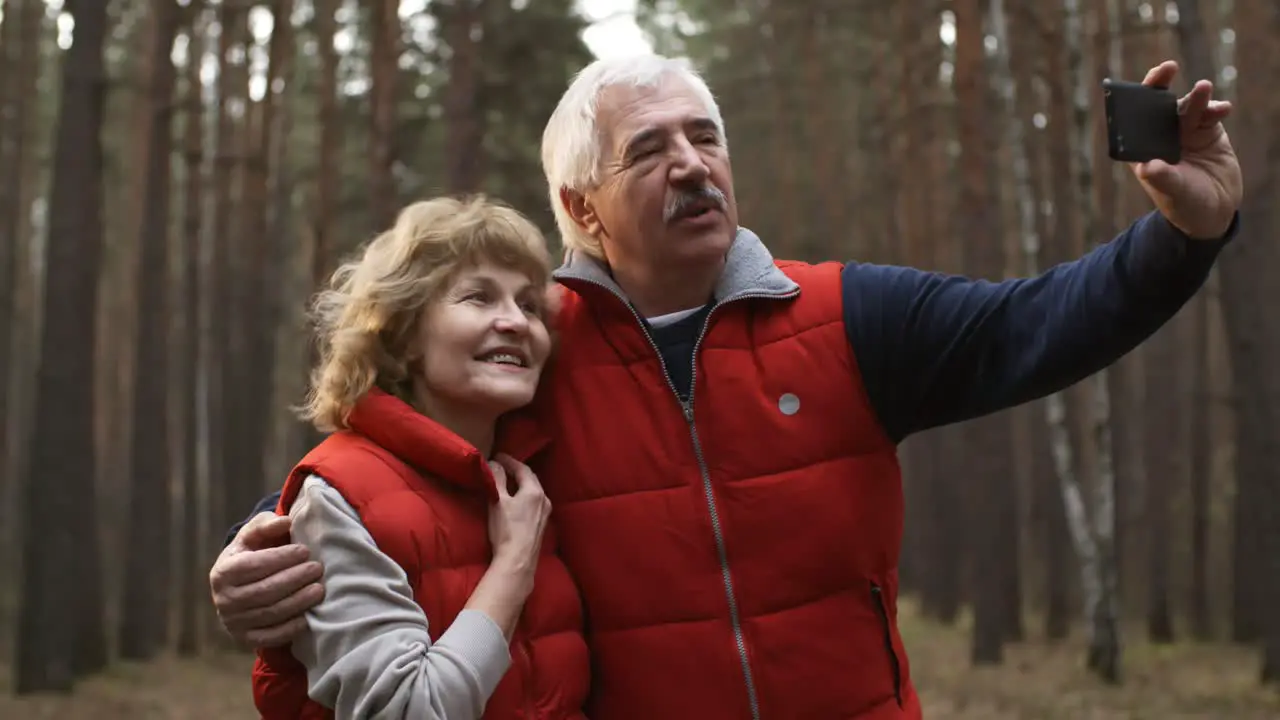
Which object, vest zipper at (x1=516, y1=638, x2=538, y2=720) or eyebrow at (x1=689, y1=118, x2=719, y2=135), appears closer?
vest zipper at (x1=516, y1=638, x2=538, y2=720)

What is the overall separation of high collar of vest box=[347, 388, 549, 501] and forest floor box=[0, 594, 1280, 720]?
865cm

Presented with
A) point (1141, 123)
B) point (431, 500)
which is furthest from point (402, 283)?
point (1141, 123)

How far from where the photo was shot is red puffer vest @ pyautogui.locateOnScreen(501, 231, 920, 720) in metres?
2.43

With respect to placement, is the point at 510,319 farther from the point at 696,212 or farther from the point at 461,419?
the point at 696,212

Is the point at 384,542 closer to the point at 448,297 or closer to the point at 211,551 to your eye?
the point at 448,297

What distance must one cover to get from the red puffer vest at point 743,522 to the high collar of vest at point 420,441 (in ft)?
0.89

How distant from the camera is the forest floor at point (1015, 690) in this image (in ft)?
33.8

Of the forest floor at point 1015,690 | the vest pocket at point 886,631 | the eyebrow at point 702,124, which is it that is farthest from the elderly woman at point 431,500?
the forest floor at point 1015,690

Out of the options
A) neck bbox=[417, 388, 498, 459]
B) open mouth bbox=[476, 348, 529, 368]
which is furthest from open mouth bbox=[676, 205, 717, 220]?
neck bbox=[417, 388, 498, 459]

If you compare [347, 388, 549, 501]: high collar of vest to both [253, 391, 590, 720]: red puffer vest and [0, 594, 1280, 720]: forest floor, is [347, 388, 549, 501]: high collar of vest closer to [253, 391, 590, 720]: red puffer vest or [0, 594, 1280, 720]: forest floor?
[253, 391, 590, 720]: red puffer vest

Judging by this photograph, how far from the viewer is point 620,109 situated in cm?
274

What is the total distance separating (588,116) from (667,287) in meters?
0.44

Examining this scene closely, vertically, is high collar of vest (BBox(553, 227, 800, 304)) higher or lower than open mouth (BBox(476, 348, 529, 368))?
higher

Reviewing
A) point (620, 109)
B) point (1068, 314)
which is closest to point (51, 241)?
point (620, 109)
